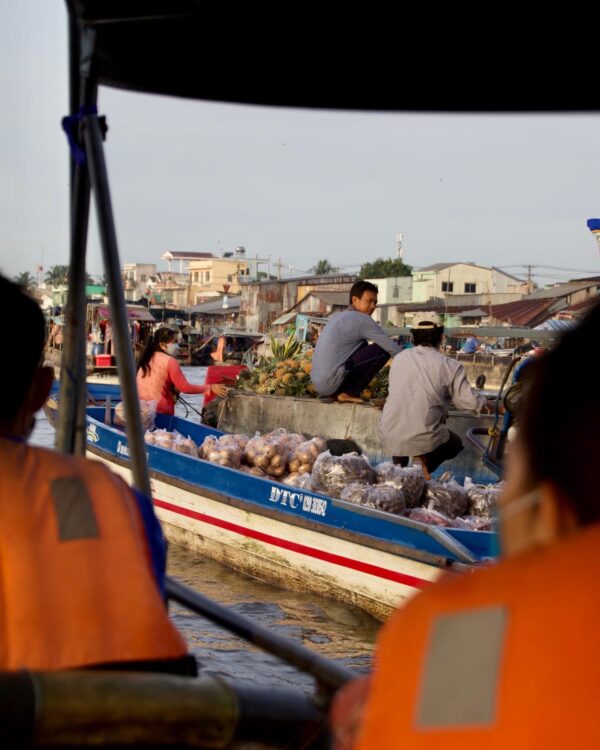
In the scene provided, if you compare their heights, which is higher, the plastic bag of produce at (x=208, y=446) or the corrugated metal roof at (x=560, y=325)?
the corrugated metal roof at (x=560, y=325)

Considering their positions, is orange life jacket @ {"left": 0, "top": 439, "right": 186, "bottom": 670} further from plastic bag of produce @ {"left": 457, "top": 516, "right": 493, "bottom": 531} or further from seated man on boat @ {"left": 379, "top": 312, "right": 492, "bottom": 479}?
seated man on boat @ {"left": 379, "top": 312, "right": 492, "bottom": 479}

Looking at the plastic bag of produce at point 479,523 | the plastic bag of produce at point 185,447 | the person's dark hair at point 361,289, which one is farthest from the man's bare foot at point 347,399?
the plastic bag of produce at point 479,523

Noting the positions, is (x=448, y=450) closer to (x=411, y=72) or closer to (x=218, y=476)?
(x=218, y=476)

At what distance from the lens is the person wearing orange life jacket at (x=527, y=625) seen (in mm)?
960

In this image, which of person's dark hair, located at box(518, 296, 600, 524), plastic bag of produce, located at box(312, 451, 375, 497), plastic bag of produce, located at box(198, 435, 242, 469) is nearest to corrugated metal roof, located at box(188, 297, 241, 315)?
plastic bag of produce, located at box(198, 435, 242, 469)

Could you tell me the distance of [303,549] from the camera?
7.78 m

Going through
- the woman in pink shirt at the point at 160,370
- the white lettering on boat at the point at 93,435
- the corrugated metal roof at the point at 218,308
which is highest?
the corrugated metal roof at the point at 218,308

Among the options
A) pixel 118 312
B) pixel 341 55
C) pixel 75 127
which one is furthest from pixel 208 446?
pixel 341 55

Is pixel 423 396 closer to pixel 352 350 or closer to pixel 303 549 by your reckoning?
pixel 303 549

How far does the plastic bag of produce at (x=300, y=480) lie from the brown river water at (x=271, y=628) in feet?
2.72

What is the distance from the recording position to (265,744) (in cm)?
156

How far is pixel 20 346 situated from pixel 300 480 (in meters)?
6.78

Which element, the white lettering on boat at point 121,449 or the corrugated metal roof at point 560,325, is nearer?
the corrugated metal roof at point 560,325

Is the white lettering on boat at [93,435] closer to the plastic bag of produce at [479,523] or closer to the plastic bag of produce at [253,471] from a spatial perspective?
the plastic bag of produce at [253,471]
